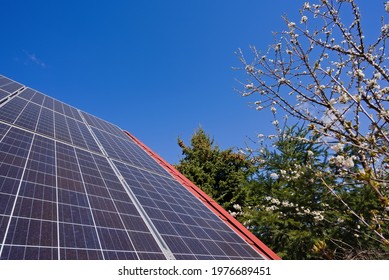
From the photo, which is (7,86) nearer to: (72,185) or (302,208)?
(72,185)

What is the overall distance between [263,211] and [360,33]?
9459mm

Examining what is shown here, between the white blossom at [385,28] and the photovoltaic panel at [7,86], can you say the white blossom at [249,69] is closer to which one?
the white blossom at [385,28]

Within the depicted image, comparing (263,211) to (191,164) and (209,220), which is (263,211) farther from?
(191,164)

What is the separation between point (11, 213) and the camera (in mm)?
2971

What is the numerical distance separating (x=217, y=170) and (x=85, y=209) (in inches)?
686

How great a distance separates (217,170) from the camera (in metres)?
20.9

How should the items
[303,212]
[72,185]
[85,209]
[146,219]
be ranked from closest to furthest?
1. [85,209]
2. [72,185]
3. [146,219]
4. [303,212]

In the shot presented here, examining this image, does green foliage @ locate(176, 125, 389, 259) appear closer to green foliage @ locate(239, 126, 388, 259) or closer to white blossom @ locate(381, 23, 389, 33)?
green foliage @ locate(239, 126, 388, 259)

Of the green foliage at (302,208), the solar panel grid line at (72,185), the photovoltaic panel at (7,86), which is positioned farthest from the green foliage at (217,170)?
the solar panel grid line at (72,185)

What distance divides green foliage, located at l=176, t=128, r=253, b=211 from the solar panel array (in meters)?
12.6

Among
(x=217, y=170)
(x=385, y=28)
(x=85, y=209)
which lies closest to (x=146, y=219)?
(x=85, y=209)

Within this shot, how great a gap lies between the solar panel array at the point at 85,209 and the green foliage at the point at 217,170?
1259 centimetres
